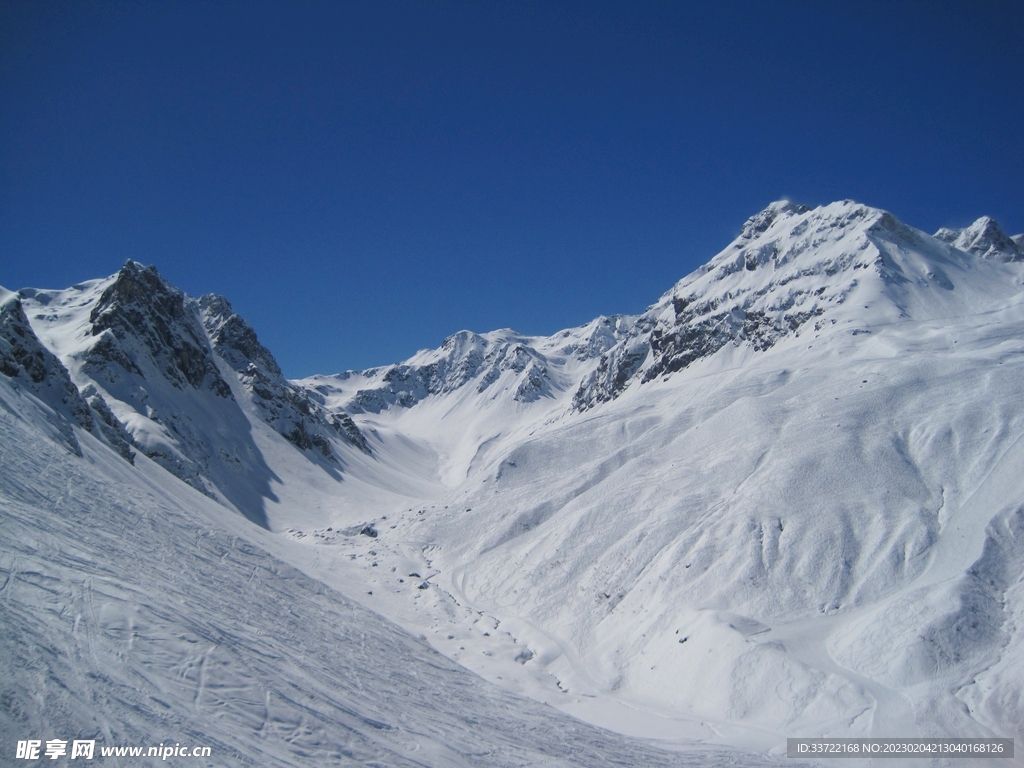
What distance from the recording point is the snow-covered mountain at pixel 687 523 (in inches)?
810

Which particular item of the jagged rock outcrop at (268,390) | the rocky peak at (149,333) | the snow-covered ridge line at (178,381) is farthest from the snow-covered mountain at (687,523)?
the jagged rock outcrop at (268,390)

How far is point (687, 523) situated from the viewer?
120ft

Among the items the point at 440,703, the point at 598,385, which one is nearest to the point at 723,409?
the point at 440,703

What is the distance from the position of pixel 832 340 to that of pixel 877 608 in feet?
128

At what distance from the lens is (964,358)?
153 feet

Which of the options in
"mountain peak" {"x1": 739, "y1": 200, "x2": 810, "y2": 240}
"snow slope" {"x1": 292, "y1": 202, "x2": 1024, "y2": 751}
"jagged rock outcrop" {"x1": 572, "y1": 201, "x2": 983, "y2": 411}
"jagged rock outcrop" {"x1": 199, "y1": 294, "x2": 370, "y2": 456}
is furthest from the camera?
"mountain peak" {"x1": 739, "y1": 200, "x2": 810, "y2": 240}

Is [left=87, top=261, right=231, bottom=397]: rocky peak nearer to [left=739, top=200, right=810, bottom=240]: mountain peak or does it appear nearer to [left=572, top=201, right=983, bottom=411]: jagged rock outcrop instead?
[left=572, top=201, right=983, bottom=411]: jagged rock outcrop

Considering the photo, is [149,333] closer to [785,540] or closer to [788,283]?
[785,540]

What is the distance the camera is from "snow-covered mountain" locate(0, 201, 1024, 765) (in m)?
20.6

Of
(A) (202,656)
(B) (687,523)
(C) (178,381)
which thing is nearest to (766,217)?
(B) (687,523)

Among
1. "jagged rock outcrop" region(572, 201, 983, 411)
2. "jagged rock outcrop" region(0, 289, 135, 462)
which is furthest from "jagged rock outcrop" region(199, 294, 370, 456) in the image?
"jagged rock outcrop" region(0, 289, 135, 462)

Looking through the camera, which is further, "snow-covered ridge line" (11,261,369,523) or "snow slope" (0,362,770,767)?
"snow-covered ridge line" (11,261,369,523)

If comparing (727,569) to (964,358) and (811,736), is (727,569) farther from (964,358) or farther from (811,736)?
(964,358)

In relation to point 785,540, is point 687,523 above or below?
above
